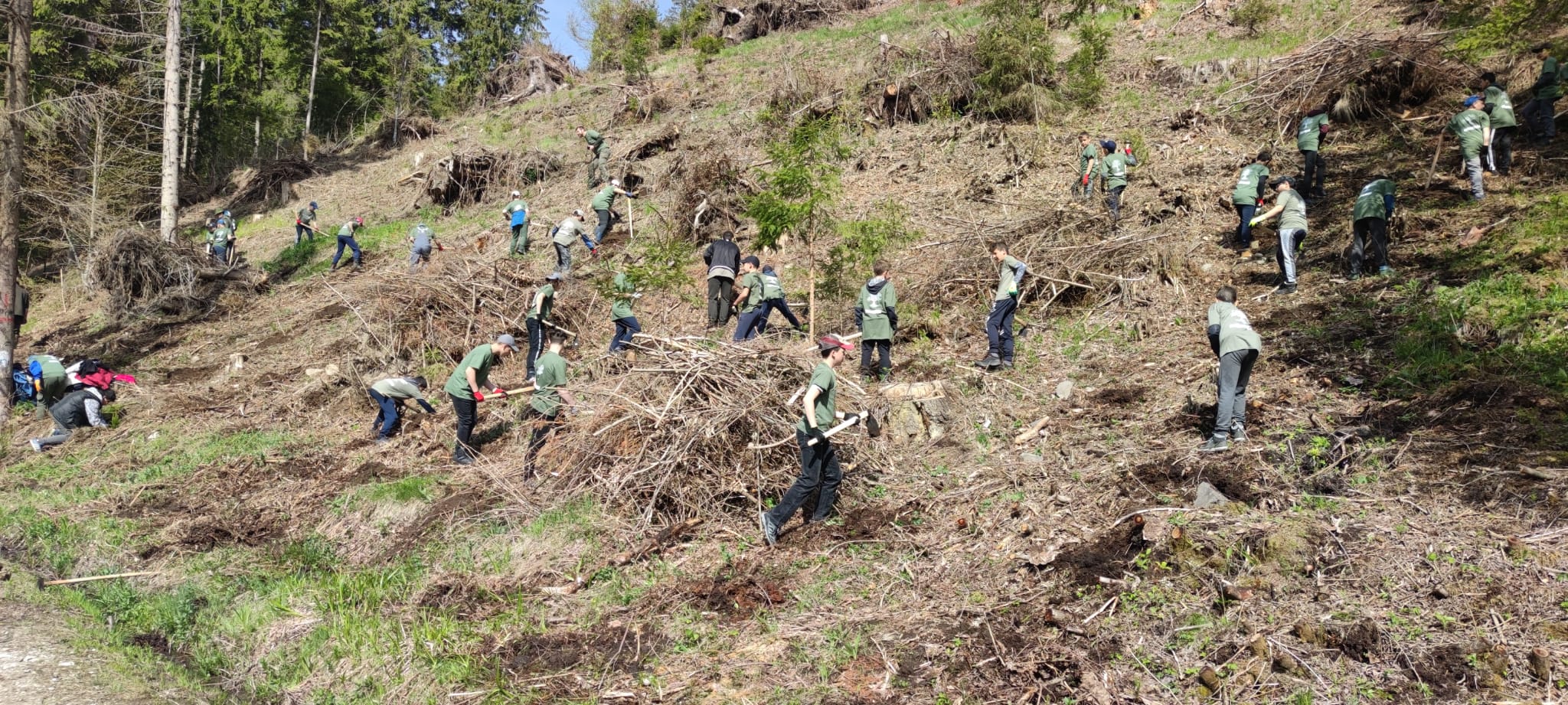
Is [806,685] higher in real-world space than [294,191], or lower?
higher

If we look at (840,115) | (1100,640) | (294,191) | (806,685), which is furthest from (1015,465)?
(294,191)

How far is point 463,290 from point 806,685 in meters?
9.80

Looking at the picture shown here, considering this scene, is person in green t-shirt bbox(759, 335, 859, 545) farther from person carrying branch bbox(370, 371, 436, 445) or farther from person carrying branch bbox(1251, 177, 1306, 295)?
person carrying branch bbox(1251, 177, 1306, 295)

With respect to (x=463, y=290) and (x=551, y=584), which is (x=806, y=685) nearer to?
(x=551, y=584)

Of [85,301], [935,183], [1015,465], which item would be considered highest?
[935,183]

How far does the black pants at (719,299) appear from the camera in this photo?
1126 cm

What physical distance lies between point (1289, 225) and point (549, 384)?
8053 mm

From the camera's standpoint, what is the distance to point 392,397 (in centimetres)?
990

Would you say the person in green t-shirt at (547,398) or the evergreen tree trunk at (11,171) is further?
the evergreen tree trunk at (11,171)

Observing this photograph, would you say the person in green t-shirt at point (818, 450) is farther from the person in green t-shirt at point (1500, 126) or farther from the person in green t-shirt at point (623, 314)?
the person in green t-shirt at point (1500, 126)

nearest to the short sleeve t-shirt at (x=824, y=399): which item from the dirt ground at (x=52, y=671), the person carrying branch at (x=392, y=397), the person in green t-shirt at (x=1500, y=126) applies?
the dirt ground at (x=52, y=671)

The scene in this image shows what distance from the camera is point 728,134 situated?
19.0 metres

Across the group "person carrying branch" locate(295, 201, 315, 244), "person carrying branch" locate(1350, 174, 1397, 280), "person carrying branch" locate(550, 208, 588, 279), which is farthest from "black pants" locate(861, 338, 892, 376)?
"person carrying branch" locate(295, 201, 315, 244)

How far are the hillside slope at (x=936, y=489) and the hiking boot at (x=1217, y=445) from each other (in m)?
0.13
